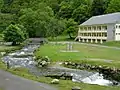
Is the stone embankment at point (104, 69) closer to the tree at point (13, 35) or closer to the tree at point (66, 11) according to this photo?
the tree at point (13, 35)

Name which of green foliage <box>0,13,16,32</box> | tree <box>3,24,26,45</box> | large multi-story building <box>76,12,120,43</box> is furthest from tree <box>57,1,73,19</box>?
tree <box>3,24,26,45</box>

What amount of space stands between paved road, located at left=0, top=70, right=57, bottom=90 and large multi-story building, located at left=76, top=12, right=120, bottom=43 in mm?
47322

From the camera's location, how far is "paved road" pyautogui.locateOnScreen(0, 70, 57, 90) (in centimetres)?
2034

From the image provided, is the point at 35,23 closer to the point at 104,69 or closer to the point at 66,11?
A: the point at 66,11

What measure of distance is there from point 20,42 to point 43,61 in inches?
1460

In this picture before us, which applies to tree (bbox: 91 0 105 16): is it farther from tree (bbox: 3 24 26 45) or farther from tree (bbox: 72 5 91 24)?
tree (bbox: 3 24 26 45)

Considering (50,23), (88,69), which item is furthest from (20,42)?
(88,69)

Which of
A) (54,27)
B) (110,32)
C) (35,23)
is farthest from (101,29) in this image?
(35,23)

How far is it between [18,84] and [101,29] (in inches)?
2180

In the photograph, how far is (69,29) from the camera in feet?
288

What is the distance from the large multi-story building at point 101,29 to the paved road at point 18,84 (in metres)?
47.3

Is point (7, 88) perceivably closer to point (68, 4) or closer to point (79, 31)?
point (79, 31)

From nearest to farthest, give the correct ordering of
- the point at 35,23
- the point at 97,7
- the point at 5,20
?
the point at 35,23 < the point at 97,7 < the point at 5,20

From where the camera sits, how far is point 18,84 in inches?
854
